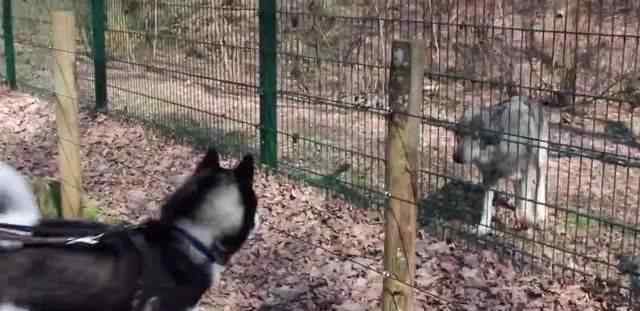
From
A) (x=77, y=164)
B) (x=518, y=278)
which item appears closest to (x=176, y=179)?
A: (x=77, y=164)

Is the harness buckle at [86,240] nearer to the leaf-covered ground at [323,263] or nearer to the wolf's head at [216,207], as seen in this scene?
the wolf's head at [216,207]

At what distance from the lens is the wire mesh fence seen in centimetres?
594

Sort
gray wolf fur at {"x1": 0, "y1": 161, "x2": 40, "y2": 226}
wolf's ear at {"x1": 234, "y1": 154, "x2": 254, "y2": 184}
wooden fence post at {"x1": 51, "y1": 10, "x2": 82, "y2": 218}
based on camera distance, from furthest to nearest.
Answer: wooden fence post at {"x1": 51, "y1": 10, "x2": 82, "y2": 218}
wolf's ear at {"x1": 234, "y1": 154, "x2": 254, "y2": 184}
gray wolf fur at {"x1": 0, "y1": 161, "x2": 40, "y2": 226}

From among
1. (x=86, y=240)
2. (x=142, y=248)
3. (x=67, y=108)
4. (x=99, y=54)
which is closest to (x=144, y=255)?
(x=142, y=248)

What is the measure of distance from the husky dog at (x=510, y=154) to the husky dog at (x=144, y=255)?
301 cm

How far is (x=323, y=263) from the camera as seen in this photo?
5.61 meters

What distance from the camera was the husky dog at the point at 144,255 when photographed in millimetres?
3176

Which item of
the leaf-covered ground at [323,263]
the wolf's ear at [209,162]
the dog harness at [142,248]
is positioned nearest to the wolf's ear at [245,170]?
the wolf's ear at [209,162]

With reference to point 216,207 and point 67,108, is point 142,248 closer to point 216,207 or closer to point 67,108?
point 216,207

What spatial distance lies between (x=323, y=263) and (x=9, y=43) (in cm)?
839

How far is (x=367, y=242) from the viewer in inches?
236

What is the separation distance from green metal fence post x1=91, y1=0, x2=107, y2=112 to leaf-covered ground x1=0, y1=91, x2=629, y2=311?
6.79ft

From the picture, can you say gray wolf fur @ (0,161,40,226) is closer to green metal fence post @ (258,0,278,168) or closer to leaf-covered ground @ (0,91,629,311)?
leaf-covered ground @ (0,91,629,311)

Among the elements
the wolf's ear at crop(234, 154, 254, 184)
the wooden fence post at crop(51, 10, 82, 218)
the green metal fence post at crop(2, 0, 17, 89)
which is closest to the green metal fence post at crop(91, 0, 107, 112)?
the green metal fence post at crop(2, 0, 17, 89)
